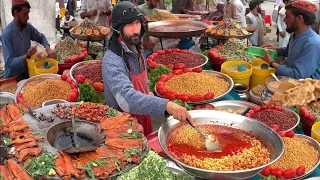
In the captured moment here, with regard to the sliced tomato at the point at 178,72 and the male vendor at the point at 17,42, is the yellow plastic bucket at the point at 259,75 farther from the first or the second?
the male vendor at the point at 17,42

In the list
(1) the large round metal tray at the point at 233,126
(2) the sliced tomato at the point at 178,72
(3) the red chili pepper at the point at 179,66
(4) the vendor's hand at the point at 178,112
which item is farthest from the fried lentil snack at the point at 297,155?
(3) the red chili pepper at the point at 179,66

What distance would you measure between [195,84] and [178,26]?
8.64ft

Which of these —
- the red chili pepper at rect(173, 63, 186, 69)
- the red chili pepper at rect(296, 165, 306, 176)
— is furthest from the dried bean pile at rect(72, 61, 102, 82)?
the red chili pepper at rect(296, 165, 306, 176)

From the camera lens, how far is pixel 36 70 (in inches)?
176

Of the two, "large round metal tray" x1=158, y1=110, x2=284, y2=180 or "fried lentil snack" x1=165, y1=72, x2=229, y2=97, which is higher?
"large round metal tray" x1=158, y1=110, x2=284, y2=180

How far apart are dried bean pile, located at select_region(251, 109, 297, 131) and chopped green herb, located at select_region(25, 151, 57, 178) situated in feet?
6.91

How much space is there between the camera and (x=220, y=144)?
250 centimetres

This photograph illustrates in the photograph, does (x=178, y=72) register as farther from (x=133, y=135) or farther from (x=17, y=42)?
(x=17, y=42)

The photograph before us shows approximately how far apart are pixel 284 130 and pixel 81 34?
3875 millimetres

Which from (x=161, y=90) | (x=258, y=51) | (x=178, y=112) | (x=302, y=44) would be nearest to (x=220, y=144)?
(x=178, y=112)

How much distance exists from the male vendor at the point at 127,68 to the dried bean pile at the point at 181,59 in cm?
208

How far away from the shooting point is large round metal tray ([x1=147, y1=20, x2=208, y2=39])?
5.46 m

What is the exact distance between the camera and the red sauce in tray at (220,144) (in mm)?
2398

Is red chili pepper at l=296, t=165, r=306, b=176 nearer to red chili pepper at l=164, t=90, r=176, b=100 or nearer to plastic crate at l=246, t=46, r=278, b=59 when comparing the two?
red chili pepper at l=164, t=90, r=176, b=100
